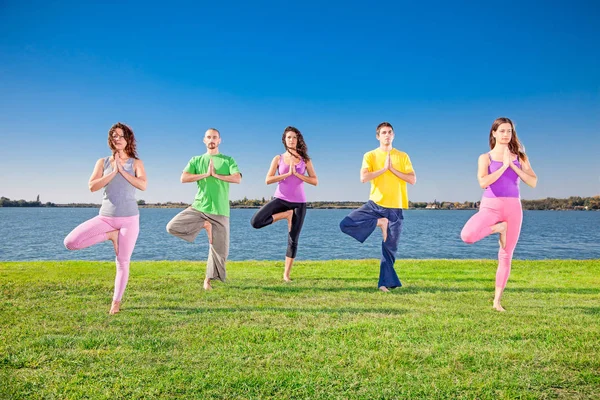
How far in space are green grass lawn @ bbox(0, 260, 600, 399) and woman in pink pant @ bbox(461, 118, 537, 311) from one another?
1226mm

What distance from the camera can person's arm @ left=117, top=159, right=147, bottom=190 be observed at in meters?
6.78

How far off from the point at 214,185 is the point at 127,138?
2.06 m

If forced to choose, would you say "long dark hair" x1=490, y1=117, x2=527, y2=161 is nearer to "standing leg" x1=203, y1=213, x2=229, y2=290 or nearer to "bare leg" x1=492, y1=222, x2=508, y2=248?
"bare leg" x1=492, y1=222, x2=508, y2=248

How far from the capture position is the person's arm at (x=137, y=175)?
678 centimetres

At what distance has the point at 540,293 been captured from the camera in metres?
8.91

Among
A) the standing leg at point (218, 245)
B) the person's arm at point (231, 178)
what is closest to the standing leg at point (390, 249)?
the person's arm at point (231, 178)

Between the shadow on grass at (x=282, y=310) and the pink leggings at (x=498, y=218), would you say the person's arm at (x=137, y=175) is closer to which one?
the shadow on grass at (x=282, y=310)

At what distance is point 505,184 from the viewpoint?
23.3ft

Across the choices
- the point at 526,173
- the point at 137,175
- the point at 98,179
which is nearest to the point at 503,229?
the point at 526,173

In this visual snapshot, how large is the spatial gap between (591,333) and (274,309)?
174 inches

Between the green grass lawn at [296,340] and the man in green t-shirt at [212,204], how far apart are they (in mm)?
817

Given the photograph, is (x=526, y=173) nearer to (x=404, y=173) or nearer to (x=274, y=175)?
(x=404, y=173)

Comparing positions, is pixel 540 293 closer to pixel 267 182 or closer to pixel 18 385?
pixel 267 182

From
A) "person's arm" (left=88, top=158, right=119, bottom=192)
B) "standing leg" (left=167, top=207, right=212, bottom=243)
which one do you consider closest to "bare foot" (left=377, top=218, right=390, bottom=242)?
"standing leg" (left=167, top=207, right=212, bottom=243)
